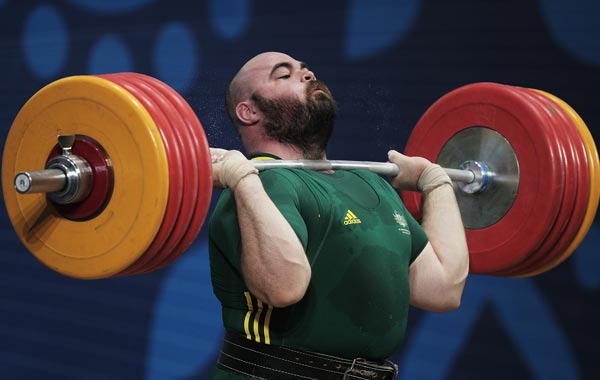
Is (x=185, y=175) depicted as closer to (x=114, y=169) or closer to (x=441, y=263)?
(x=114, y=169)

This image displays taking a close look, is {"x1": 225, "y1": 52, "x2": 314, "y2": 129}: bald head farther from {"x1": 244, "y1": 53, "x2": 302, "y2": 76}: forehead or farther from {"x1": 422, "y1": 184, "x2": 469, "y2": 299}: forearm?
{"x1": 422, "y1": 184, "x2": 469, "y2": 299}: forearm

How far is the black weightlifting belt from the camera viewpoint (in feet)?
6.56

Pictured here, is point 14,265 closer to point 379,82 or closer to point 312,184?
point 379,82

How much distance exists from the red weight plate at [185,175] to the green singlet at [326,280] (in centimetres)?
14

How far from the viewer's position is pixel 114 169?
74.0 inches

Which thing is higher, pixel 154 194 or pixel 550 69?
pixel 550 69

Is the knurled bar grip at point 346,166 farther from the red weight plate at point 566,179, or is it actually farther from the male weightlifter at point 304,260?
the red weight plate at point 566,179

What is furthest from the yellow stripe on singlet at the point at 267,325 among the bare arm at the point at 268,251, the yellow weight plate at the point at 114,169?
the yellow weight plate at the point at 114,169

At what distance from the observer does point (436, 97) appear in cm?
353

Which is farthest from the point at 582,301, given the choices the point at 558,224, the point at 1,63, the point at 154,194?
the point at 1,63

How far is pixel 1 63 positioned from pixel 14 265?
108cm

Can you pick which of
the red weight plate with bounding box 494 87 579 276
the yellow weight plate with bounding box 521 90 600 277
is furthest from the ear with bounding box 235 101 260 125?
the yellow weight plate with bounding box 521 90 600 277

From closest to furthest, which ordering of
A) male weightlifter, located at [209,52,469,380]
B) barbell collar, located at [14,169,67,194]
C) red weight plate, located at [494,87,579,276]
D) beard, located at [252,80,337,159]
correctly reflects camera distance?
barbell collar, located at [14,169,67,194], male weightlifter, located at [209,52,469,380], beard, located at [252,80,337,159], red weight plate, located at [494,87,579,276]

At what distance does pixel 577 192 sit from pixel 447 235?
0.47 metres
